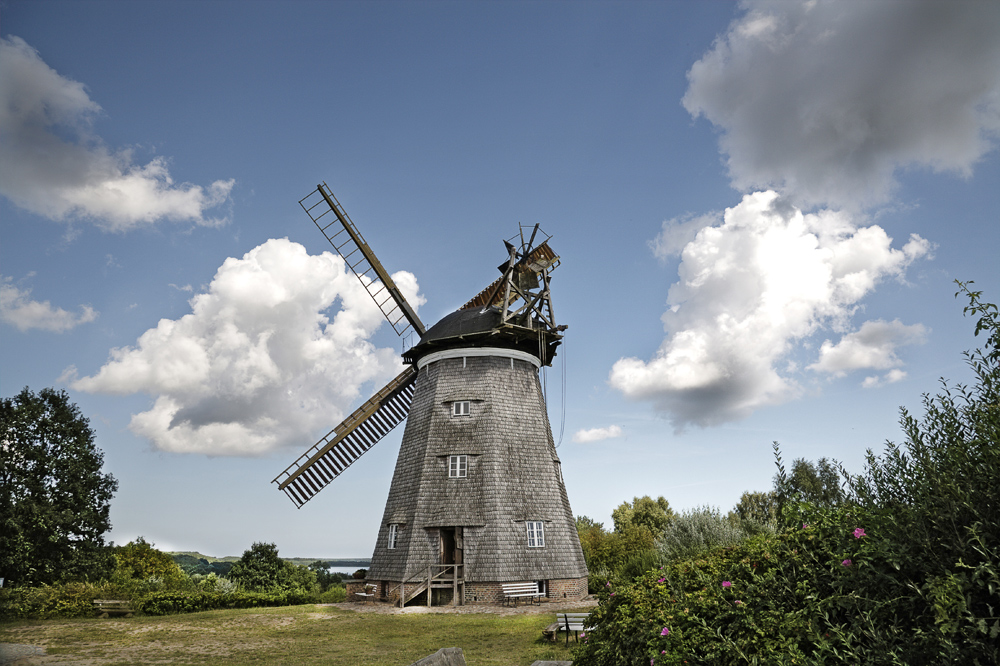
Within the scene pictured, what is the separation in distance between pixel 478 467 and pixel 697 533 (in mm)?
7826

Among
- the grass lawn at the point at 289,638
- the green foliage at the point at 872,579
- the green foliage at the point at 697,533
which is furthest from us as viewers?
the green foliage at the point at 697,533

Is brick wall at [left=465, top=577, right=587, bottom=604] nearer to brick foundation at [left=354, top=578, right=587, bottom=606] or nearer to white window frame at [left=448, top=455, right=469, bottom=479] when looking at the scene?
brick foundation at [left=354, top=578, right=587, bottom=606]

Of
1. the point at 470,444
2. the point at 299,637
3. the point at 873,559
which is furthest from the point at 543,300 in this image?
the point at 873,559

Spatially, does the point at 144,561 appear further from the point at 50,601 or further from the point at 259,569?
the point at 50,601

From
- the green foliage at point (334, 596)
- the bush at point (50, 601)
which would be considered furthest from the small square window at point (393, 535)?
the bush at point (50, 601)

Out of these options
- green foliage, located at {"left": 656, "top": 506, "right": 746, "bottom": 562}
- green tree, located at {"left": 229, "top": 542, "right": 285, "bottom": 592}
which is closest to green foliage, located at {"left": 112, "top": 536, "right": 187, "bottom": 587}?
green tree, located at {"left": 229, "top": 542, "right": 285, "bottom": 592}

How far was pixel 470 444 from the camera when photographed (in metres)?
21.1

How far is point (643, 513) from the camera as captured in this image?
1811 inches

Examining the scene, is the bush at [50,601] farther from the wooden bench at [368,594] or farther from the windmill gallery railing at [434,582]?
the windmill gallery railing at [434,582]

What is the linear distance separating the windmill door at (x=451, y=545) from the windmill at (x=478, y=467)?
0.05 metres

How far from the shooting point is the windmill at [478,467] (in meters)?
19.6

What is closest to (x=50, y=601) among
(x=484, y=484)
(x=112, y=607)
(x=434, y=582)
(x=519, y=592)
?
(x=112, y=607)

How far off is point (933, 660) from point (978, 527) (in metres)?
0.85

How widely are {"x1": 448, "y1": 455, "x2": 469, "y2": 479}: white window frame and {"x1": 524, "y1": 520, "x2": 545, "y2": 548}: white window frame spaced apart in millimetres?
2808
